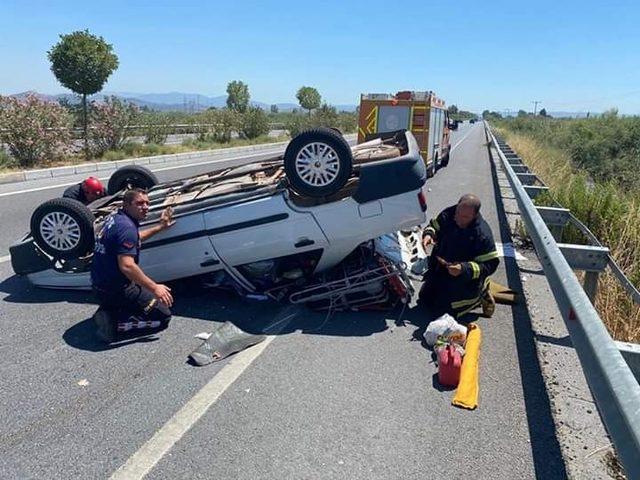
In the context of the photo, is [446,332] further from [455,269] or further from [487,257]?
[487,257]

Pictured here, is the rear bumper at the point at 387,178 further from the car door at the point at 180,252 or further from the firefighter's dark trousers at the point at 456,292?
the car door at the point at 180,252

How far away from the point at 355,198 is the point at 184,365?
200cm

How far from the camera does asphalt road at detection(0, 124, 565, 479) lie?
8.87 ft

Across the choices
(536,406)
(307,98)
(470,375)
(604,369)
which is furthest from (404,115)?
(307,98)

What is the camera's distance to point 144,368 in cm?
372

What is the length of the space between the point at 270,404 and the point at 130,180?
14.1 feet

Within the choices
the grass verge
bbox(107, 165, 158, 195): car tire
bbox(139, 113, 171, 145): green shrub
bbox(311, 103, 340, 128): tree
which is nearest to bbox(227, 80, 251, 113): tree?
bbox(311, 103, 340, 128): tree

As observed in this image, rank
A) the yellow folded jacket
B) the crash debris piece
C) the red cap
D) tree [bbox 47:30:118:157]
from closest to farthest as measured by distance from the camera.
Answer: the yellow folded jacket < the crash debris piece < the red cap < tree [bbox 47:30:118:157]

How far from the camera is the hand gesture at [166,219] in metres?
4.71

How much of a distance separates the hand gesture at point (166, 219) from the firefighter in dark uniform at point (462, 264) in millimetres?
2454

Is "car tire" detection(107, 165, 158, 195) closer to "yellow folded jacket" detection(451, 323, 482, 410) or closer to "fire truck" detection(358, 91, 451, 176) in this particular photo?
"yellow folded jacket" detection(451, 323, 482, 410)

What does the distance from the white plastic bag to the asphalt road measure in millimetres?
120

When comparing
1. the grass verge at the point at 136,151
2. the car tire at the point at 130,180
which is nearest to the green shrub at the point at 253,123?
the grass verge at the point at 136,151

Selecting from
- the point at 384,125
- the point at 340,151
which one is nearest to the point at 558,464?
the point at 340,151
